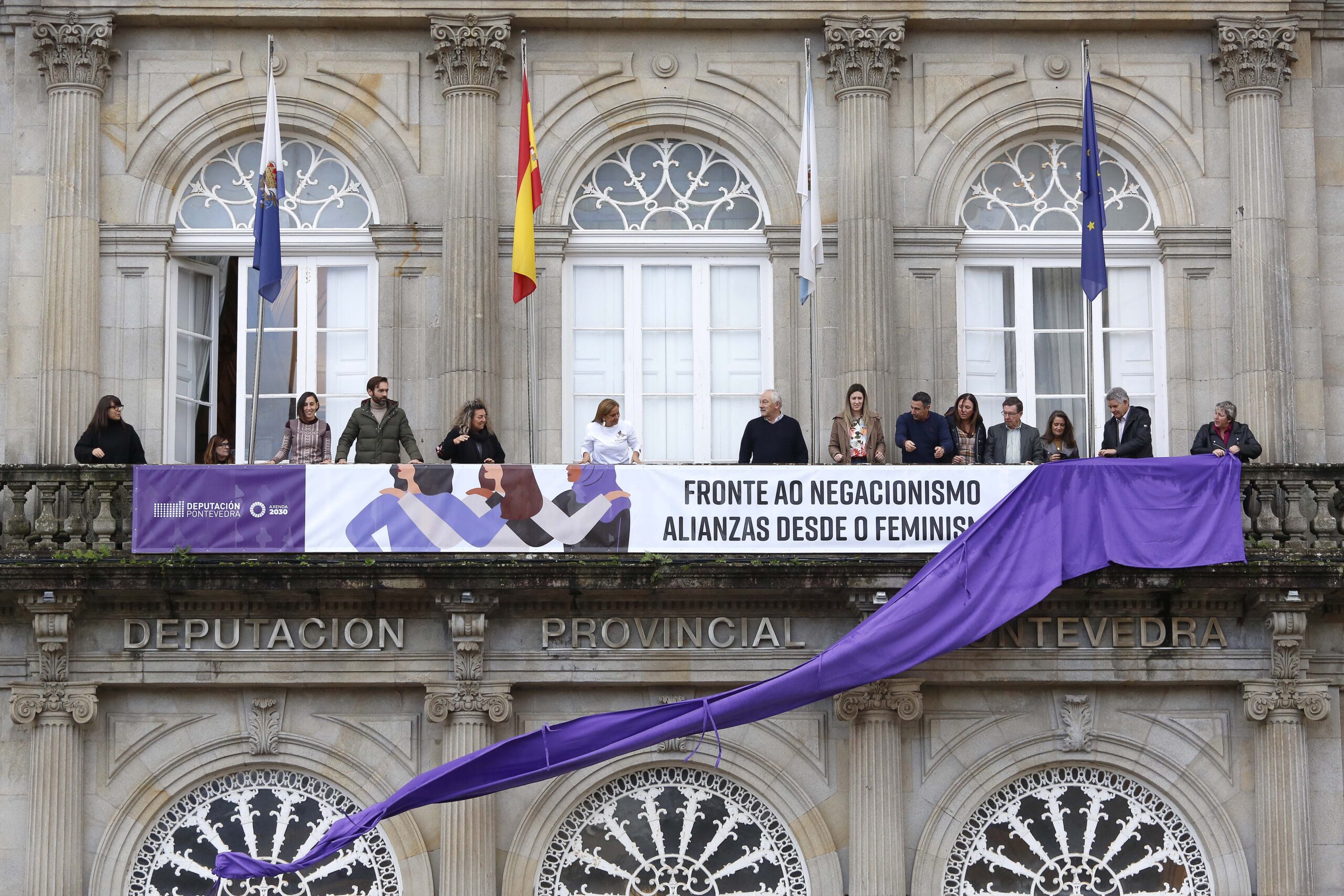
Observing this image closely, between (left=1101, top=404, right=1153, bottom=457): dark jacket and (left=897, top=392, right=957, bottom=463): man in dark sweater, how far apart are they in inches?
61.4

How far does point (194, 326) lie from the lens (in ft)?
87.8

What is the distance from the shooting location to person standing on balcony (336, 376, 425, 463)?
81.7 feet

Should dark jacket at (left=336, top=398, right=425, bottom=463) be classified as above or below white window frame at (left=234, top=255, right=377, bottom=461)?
below

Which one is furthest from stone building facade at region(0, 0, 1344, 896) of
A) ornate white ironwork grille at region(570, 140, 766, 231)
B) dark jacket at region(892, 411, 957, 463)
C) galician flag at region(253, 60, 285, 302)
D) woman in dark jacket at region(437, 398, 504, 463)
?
galician flag at region(253, 60, 285, 302)

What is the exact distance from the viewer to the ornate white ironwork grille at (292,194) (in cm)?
2677

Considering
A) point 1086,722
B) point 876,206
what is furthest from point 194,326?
point 1086,722

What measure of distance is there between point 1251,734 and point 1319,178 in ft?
20.1

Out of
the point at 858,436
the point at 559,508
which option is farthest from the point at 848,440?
the point at 559,508

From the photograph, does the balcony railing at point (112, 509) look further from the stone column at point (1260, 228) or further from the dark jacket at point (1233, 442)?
the stone column at point (1260, 228)

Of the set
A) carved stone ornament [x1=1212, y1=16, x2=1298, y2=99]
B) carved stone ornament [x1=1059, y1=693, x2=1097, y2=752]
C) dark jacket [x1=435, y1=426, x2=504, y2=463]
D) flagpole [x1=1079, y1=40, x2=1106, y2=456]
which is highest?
carved stone ornament [x1=1212, y1=16, x2=1298, y2=99]

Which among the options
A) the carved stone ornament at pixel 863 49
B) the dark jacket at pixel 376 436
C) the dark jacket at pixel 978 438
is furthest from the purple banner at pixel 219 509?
the carved stone ornament at pixel 863 49

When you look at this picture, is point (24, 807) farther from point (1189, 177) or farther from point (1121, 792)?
point (1189, 177)

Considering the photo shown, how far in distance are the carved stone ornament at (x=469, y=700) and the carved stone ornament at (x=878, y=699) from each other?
10.7 ft

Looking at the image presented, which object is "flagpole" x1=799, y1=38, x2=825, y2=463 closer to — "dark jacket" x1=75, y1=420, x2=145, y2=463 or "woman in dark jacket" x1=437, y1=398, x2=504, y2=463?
"woman in dark jacket" x1=437, y1=398, x2=504, y2=463
